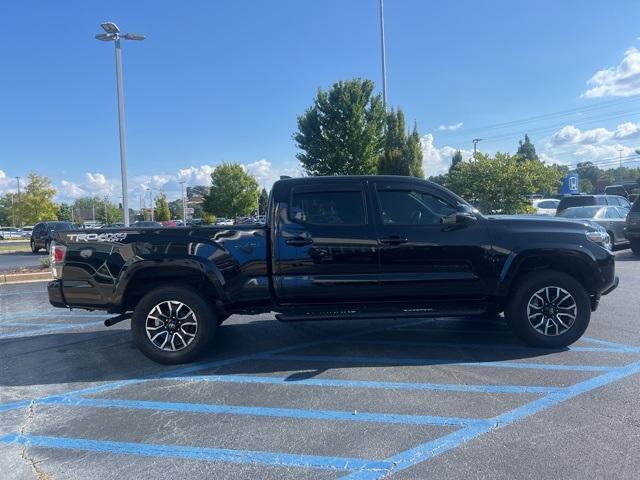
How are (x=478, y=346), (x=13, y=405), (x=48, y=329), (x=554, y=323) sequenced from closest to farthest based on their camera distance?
(x=13, y=405) → (x=554, y=323) → (x=478, y=346) → (x=48, y=329)

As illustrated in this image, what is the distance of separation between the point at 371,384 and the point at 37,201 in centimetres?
5112

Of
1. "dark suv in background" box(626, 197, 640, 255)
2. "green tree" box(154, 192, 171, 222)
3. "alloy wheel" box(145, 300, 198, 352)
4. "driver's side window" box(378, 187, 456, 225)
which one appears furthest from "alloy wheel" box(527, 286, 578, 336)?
"green tree" box(154, 192, 171, 222)

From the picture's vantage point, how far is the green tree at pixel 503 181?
59.5 feet

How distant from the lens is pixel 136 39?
14.2m

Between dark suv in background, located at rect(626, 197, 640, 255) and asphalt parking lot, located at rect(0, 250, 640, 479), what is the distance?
26.7 feet

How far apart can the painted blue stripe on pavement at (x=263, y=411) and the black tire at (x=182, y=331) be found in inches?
34.7

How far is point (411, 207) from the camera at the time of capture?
17.4 feet

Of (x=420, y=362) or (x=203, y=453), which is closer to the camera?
(x=203, y=453)

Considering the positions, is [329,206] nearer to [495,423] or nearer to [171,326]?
[171,326]

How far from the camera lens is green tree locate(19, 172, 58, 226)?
152ft

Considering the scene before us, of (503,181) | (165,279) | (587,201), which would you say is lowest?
(165,279)

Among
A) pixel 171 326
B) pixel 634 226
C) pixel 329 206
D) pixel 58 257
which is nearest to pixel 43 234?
pixel 58 257

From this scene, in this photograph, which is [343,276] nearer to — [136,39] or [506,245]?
[506,245]

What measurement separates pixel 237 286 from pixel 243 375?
3.10 ft
